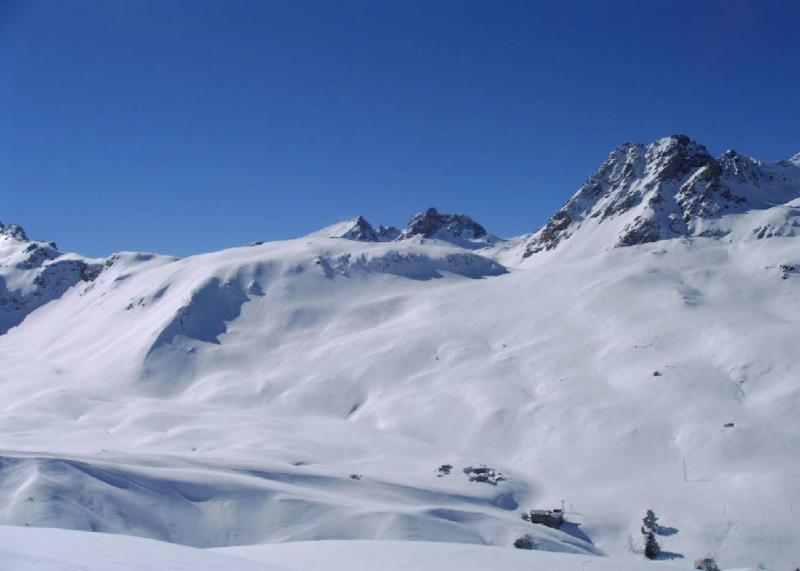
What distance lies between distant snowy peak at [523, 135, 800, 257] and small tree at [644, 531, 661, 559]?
321ft

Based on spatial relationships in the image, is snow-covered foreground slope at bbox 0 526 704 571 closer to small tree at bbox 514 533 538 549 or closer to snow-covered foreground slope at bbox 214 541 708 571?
snow-covered foreground slope at bbox 214 541 708 571

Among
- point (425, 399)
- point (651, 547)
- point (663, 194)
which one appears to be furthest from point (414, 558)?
point (663, 194)

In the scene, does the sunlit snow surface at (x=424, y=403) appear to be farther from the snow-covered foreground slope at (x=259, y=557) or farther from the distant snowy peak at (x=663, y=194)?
the distant snowy peak at (x=663, y=194)

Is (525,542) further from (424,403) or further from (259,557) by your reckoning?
(424,403)

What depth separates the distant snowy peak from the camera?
440ft

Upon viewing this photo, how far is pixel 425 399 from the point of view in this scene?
66125mm

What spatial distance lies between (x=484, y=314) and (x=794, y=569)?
170 feet

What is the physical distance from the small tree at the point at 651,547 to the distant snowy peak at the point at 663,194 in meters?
97.7

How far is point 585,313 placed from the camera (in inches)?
3081

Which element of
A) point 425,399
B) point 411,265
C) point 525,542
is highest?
point 411,265

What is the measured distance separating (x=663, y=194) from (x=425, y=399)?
3852 inches

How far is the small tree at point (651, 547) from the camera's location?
3803 centimetres

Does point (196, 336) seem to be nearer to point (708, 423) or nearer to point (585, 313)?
point (585, 313)

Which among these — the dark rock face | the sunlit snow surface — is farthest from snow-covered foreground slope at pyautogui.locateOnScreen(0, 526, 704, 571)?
the dark rock face
